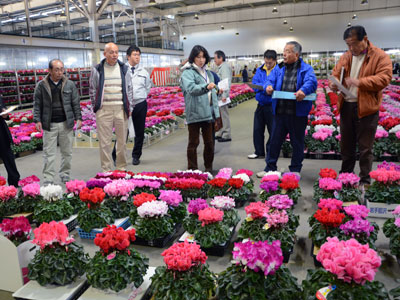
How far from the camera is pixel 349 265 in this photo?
4.90ft

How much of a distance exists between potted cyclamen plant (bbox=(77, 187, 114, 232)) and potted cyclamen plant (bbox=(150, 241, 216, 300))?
4.04 feet

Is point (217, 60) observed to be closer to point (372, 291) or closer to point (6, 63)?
point (372, 291)

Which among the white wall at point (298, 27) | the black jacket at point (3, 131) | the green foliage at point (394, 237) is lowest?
the green foliage at point (394, 237)

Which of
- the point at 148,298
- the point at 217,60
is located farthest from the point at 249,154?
the point at 148,298

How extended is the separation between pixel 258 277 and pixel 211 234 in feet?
3.07

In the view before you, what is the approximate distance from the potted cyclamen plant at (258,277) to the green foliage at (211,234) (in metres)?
0.78

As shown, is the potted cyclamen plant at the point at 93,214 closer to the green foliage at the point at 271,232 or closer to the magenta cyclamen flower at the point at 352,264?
the green foliage at the point at 271,232

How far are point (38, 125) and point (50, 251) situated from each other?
7.74 ft

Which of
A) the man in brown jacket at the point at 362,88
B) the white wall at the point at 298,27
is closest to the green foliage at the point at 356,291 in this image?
the man in brown jacket at the point at 362,88

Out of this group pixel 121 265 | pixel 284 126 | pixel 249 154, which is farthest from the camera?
pixel 249 154

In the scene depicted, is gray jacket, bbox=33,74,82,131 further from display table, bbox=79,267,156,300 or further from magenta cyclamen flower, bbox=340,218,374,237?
magenta cyclamen flower, bbox=340,218,374,237

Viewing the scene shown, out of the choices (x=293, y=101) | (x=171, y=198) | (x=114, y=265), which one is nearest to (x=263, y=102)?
(x=293, y=101)

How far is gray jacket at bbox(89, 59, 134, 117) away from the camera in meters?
4.32

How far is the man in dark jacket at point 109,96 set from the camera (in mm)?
4328
